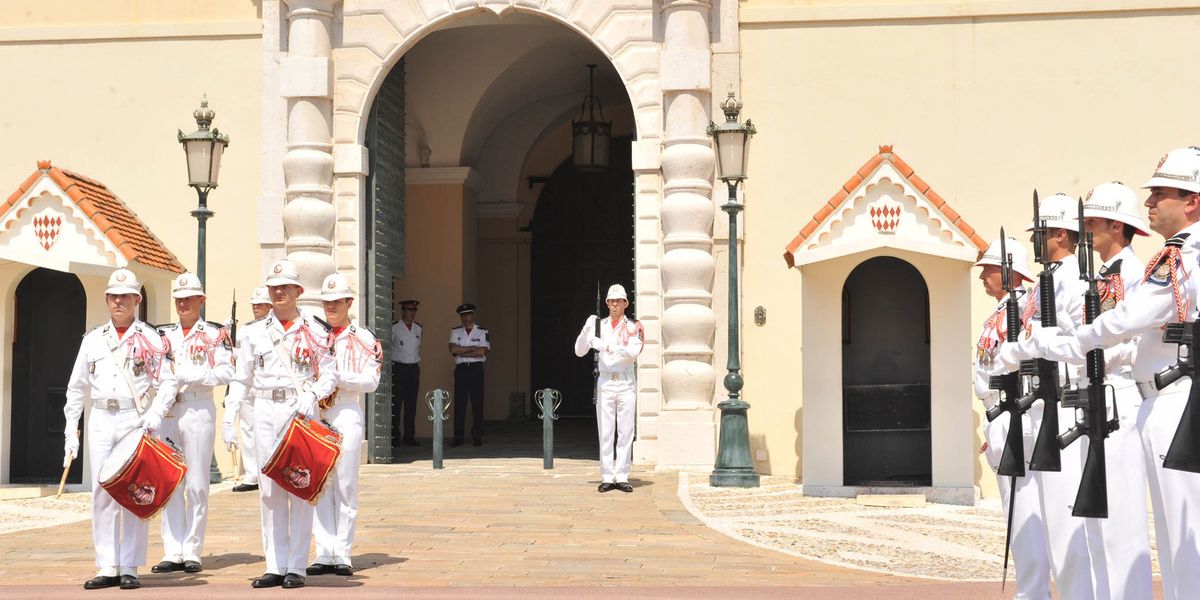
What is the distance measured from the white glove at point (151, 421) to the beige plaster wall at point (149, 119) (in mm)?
7542

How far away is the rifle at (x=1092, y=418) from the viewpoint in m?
6.31

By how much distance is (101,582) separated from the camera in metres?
9.07

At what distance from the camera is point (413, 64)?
19.9 m

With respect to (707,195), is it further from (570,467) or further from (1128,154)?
(1128,154)

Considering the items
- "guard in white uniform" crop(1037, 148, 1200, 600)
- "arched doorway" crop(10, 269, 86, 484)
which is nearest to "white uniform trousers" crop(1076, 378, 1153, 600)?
"guard in white uniform" crop(1037, 148, 1200, 600)

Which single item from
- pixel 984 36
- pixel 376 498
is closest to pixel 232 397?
pixel 376 498

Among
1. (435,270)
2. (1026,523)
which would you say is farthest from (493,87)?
(1026,523)

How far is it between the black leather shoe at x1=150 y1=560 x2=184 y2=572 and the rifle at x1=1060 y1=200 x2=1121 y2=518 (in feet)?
18.3

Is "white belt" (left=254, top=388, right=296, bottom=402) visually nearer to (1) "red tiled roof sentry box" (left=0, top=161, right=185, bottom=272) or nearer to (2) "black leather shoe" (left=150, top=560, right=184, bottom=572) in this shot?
(2) "black leather shoe" (left=150, top=560, right=184, bottom=572)

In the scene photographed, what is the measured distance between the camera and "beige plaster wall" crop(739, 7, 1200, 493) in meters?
15.9

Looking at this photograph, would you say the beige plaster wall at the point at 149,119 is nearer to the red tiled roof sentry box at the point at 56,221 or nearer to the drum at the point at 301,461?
the red tiled roof sentry box at the point at 56,221

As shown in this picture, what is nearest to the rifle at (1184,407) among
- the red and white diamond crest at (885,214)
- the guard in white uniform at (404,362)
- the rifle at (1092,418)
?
the rifle at (1092,418)

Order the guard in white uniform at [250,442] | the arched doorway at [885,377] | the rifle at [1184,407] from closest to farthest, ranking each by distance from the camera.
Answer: the rifle at [1184,407]
the guard in white uniform at [250,442]
the arched doorway at [885,377]

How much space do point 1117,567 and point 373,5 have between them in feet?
39.3
